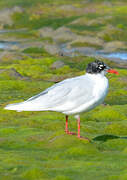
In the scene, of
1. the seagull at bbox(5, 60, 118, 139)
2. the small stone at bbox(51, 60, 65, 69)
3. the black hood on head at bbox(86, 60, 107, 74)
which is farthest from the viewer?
the small stone at bbox(51, 60, 65, 69)

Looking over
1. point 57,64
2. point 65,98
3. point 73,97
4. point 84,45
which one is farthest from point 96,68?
point 84,45

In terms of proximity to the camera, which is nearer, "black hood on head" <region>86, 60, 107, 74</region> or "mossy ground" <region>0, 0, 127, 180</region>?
"mossy ground" <region>0, 0, 127, 180</region>

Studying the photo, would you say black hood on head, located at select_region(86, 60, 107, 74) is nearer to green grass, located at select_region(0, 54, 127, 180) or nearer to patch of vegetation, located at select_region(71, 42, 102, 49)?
green grass, located at select_region(0, 54, 127, 180)

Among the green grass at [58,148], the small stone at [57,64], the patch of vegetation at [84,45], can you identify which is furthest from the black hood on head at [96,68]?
the patch of vegetation at [84,45]

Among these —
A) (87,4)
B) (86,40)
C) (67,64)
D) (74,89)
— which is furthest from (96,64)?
(87,4)

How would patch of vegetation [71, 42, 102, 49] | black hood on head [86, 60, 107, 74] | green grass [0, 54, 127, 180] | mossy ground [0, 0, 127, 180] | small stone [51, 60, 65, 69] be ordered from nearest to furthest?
green grass [0, 54, 127, 180], mossy ground [0, 0, 127, 180], black hood on head [86, 60, 107, 74], small stone [51, 60, 65, 69], patch of vegetation [71, 42, 102, 49]

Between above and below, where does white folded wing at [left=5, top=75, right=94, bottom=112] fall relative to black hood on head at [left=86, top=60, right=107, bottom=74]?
below

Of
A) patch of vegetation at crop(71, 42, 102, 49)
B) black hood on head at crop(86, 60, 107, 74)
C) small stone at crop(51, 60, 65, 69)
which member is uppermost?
black hood on head at crop(86, 60, 107, 74)

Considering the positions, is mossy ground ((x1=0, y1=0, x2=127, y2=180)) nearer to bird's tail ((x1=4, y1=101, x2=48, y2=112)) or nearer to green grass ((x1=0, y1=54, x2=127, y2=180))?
green grass ((x1=0, y1=54, x2=127, y2=180))

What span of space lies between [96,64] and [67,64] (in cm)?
2460

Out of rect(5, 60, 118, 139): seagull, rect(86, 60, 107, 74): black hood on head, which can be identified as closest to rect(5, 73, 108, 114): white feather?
rect(5, 60, 118, 139): seagull

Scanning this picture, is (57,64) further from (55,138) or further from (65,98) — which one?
(65,98)

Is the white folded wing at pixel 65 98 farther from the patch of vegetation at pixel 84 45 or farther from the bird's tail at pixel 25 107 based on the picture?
the patch of vegetation at pixel 84 45

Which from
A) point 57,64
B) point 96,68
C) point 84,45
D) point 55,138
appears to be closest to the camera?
point 96,68
